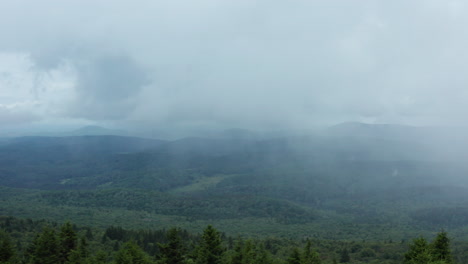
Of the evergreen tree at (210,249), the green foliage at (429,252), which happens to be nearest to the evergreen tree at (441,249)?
the green foliage at (429,252)

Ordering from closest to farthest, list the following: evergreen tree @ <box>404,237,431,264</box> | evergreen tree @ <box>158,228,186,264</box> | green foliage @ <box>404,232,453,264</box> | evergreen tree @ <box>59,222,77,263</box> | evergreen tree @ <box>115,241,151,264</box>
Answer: evergreen tree @ <box>404,237,431,264</box> → green foliage @ <box>404,232,453,264</box> → evergreen tree @ <box>115,241,151,264</box> → evergreen tree @ <box>158,228,186,264</box> → evergreen tree @ <box>59,222,77,263</box>

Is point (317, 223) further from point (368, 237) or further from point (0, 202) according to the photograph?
point (0, 202)

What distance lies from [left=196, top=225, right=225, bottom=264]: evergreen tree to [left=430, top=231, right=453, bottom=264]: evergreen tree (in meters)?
18.0

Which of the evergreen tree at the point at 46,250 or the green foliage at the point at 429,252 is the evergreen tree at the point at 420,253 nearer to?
the green foliage at the point at 429,252

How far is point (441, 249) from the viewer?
1104 inches

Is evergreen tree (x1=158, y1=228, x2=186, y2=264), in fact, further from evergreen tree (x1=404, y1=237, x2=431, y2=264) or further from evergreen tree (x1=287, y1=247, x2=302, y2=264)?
evergreen tree (x1=404, y1=237, x2=431, y2=264)

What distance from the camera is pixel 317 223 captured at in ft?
602

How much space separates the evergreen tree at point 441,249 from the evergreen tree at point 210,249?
708 inches

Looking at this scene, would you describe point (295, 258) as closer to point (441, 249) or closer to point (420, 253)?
point (420, 253)

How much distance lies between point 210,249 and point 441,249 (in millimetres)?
19644

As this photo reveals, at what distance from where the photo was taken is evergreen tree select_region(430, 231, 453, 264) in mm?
27641

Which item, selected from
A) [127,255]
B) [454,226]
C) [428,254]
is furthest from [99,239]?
[454,226]

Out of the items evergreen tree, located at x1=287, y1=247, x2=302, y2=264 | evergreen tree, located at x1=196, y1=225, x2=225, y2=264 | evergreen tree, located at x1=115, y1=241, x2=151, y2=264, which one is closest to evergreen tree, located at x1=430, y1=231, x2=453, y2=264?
evergreen tree, located at x1=287, y1=247, x2=302, y2=264

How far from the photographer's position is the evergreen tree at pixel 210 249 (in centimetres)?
2767
